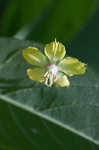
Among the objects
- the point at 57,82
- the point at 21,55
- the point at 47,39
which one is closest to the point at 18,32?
the point at 47,39

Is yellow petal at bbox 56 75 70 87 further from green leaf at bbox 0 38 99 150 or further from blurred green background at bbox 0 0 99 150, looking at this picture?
blurred green background at bbox 0 0 99 150

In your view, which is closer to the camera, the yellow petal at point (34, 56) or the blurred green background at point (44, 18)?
the yellow petal at point (34, 56)

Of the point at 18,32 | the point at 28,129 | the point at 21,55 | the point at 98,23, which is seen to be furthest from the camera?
the point at 98,23

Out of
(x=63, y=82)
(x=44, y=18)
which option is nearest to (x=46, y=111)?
(x=63, y=82)

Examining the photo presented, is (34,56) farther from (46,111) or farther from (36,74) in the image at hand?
(46,111)

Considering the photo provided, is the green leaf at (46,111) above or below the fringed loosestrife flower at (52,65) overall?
below

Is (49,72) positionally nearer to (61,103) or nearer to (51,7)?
(61,103)

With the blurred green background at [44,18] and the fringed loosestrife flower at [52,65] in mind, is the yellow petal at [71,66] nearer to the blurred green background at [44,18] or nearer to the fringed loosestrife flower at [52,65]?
the fringed loosestrife flower at [52,65]

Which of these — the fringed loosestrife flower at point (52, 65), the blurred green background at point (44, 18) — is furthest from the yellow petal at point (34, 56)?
the blurred green background at point (44, 18)

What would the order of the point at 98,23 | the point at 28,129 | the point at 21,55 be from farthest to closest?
1. the point at 98,23
2. the point at 21,55
3. the point at 28,129
